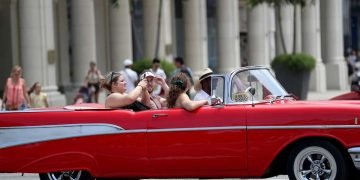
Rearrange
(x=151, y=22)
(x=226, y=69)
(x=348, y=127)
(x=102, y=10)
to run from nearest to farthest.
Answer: (x=348, y=127) → (x=151, y=22) → (x=102, y=10) → (x=226, y=69)

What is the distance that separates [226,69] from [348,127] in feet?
72.9

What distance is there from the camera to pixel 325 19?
119 feet

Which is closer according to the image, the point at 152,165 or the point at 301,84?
the point at 152,165

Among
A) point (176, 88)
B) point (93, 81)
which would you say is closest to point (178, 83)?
point (176, 88)

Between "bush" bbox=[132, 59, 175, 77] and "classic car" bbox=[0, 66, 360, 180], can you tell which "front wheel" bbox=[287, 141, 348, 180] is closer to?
"classic car" bbox=[0, 66, 360, 180]

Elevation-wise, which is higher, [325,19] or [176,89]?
[325,19]

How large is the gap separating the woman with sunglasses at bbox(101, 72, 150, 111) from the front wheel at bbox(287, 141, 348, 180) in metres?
1.86

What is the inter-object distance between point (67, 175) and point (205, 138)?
1.84 metres

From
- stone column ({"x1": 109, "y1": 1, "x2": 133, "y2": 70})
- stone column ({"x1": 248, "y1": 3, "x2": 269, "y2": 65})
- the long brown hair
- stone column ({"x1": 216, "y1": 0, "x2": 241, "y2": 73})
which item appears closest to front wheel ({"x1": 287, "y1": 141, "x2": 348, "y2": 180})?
the long brown hair

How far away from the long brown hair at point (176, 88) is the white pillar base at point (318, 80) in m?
25.5

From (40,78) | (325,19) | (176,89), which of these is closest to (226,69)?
(325,19)

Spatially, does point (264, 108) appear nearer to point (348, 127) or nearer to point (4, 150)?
point (348, 127)

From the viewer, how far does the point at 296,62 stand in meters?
26.8

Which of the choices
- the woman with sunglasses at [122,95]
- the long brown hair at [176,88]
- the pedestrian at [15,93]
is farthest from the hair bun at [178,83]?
the pedestrian at [15,93]
